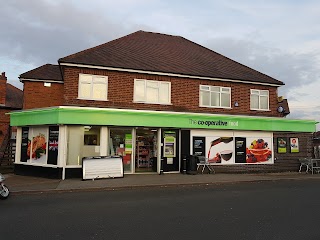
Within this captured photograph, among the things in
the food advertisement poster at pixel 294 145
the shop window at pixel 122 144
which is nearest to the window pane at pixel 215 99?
the food advertisement poster at pixel 294 145

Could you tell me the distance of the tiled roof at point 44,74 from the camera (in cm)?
2108

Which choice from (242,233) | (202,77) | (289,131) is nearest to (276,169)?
(289,131)

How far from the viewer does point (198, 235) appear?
18.5 ft

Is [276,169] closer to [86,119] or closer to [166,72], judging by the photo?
[166,72]

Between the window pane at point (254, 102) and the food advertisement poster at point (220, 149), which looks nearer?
the food advertisement poster at point (220, 149)

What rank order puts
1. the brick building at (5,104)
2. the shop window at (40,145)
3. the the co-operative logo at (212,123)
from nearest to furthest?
the shop window at (40,145) < the the co-operative logo at (212,123) < the brick building at (5,104)

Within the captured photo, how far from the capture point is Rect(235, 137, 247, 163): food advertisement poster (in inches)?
681

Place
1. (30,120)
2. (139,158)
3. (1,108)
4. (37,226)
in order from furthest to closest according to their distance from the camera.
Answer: (1,108)
(139,158)
(30,120)
(37,226)

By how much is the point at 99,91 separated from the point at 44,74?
26.1 ft

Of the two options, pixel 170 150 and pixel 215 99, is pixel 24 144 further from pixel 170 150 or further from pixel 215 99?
pixel 215 99

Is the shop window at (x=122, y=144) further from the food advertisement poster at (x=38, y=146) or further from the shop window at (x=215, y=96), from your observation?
the shop window at (x=215, y=96)

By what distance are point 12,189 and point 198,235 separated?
26.5 feet

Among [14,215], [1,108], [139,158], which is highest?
[1,108]

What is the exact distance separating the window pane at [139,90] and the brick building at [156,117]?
0.05 meters
